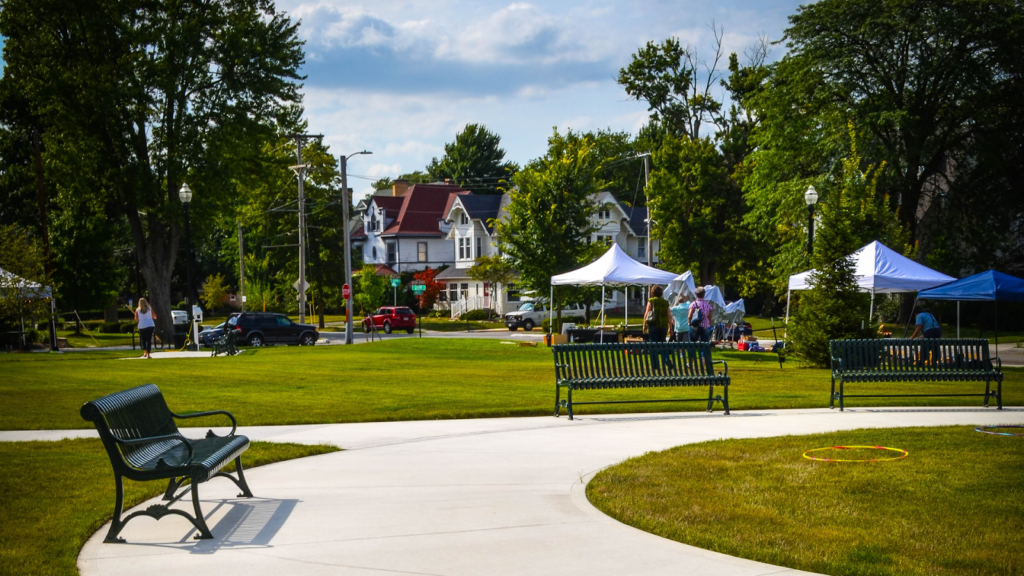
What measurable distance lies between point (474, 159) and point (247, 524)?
104 metres

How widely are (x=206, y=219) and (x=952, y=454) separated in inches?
1454

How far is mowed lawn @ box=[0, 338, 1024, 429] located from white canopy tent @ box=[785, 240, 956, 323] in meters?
2.76

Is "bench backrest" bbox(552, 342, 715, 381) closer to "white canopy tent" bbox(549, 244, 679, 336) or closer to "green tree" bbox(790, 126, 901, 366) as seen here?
"green tree" bbox(790, 126, 901, 366)

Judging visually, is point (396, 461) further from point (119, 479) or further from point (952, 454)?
point (952, 454)

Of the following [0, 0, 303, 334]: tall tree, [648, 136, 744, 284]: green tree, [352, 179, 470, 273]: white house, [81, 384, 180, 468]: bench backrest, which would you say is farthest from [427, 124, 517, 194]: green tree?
[81, 384, 180, 468]: bench backrest

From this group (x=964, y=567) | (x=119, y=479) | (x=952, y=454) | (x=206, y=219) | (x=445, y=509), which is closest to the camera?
(x=964, y=567)

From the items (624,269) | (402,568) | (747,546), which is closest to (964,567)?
(747,546)

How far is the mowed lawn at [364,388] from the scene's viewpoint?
537 inches

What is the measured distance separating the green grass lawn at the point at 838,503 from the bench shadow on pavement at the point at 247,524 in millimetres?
2422

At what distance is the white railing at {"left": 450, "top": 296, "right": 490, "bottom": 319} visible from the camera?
7144 centimetres

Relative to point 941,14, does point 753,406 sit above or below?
below

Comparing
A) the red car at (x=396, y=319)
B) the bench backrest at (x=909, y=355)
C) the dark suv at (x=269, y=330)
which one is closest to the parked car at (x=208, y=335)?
the dark suv at (x=269, y=330)

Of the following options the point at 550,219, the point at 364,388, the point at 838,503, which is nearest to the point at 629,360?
the point at 364,388

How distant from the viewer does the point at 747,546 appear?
592 cm
